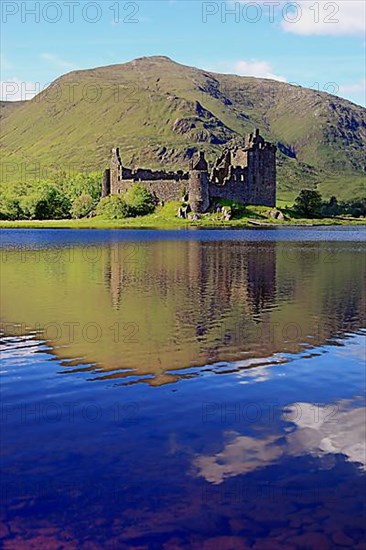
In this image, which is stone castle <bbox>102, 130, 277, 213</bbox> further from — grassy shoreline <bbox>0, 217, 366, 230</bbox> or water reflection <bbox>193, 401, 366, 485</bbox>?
water reflection <bbox>193, 401, 366, 485</bbox>

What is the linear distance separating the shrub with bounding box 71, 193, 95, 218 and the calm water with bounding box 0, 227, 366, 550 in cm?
11021

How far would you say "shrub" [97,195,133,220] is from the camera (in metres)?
126

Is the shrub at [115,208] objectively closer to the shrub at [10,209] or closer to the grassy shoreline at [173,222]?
the grassy shoreline at [173,222]

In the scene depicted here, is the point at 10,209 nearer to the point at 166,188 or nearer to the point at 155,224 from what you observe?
the point at 166,188

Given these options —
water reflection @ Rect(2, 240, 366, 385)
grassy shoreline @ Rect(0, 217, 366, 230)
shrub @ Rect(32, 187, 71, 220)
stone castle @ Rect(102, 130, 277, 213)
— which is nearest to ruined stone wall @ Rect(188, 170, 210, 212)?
stone castle @ Rect(102, 130, 277, 213)

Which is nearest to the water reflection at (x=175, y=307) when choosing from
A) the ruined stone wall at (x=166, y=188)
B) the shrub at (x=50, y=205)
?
the ruined stone wall at (x=166, y=188)

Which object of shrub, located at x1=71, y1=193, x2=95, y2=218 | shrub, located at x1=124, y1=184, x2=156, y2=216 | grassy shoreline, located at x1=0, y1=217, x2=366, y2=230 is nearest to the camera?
grassy shoreline, located at x1=0, y1=217, x2=366, y2=230

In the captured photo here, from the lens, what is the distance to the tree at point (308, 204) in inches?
5266

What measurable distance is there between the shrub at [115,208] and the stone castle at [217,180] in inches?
143

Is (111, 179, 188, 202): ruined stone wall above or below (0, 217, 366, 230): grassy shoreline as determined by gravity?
above

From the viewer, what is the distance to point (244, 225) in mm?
119188

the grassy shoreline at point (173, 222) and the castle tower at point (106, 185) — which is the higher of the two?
the castle tower at point (106, 185)

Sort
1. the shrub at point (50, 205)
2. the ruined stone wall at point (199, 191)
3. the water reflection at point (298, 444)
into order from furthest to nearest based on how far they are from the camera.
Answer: the shrub at point (50, 205) → the ruined stone wall at point (199, 191) → the water reflection at point (298, 444)

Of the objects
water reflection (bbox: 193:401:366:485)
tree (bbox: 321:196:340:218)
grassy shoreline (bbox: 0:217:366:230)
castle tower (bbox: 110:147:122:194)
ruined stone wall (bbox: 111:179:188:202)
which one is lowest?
grassy shoreline (bbox: 0:217:366:230)
